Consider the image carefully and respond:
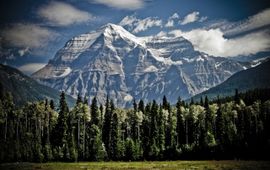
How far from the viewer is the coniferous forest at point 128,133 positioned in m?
114

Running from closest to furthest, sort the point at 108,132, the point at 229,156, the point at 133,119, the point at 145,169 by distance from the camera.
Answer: the point at 145,169 → the point at 229,156 → the point at 108,132 → the point at 133,119

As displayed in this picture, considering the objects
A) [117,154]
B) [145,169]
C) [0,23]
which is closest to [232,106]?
[117,154]

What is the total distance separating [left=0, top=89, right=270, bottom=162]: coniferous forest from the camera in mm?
113500

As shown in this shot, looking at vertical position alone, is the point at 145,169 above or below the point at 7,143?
below

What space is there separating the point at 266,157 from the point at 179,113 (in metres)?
42.5

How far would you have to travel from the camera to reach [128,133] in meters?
141

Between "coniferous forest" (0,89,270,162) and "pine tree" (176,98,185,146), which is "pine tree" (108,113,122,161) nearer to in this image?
"coniferous forest" (0,89,270,162)

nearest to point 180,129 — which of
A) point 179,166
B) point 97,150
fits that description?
point 97,150

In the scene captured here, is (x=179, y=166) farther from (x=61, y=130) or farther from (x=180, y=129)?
(x=180, y=129)

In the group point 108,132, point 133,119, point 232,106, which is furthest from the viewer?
point 232,106

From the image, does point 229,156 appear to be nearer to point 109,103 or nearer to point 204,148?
point 204,148

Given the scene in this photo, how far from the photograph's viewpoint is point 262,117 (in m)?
148

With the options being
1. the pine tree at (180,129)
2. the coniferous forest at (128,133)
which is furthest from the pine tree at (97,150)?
the pine tree at (180,129)

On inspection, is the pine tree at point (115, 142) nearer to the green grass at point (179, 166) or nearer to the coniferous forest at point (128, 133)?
the coniferous forest at point (128, 133)
